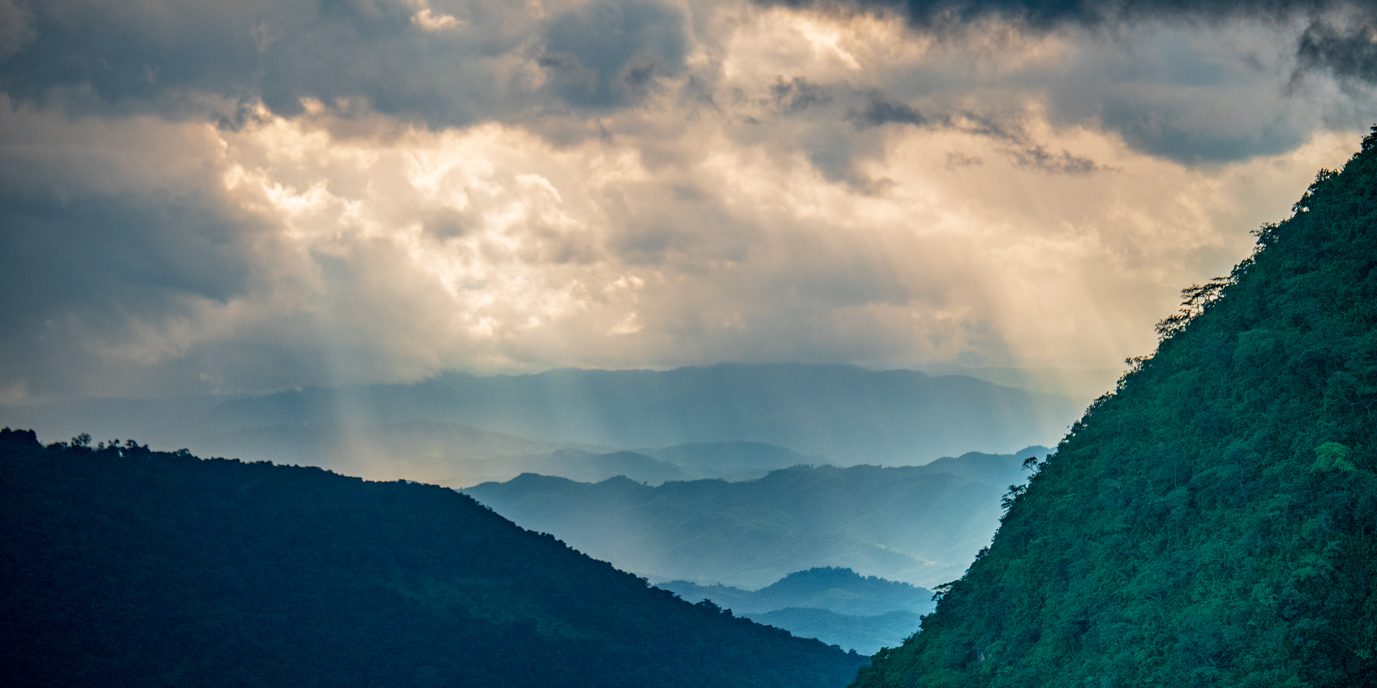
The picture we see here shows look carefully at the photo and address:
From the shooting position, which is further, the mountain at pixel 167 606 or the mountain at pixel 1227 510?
the mountain at pixel 167 606

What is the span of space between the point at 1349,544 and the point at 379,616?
157277mm

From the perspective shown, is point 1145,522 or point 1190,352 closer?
point 1145,522

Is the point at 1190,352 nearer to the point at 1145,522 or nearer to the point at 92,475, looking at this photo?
the point at 1145,522

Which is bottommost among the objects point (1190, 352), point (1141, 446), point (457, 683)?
point (457, 683)

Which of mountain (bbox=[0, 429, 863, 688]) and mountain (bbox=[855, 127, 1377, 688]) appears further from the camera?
mountain (bbox=[0, 429, 863, 688])

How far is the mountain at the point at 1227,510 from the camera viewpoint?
6806cm

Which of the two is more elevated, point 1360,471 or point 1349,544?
point 1360,471

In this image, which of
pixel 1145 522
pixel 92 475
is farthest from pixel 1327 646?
pixel 92 475

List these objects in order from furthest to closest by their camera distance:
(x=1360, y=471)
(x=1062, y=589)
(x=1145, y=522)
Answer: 1. (x=1062, y=589)
2. (x=1145, y=522)
3. (x=1360, y=471)

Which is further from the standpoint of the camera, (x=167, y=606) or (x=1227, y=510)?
(x=167, y=606)

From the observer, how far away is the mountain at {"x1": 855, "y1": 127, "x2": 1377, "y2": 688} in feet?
223

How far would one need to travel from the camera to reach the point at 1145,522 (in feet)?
293

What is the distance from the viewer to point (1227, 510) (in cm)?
8081

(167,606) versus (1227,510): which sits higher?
(1227,510)
